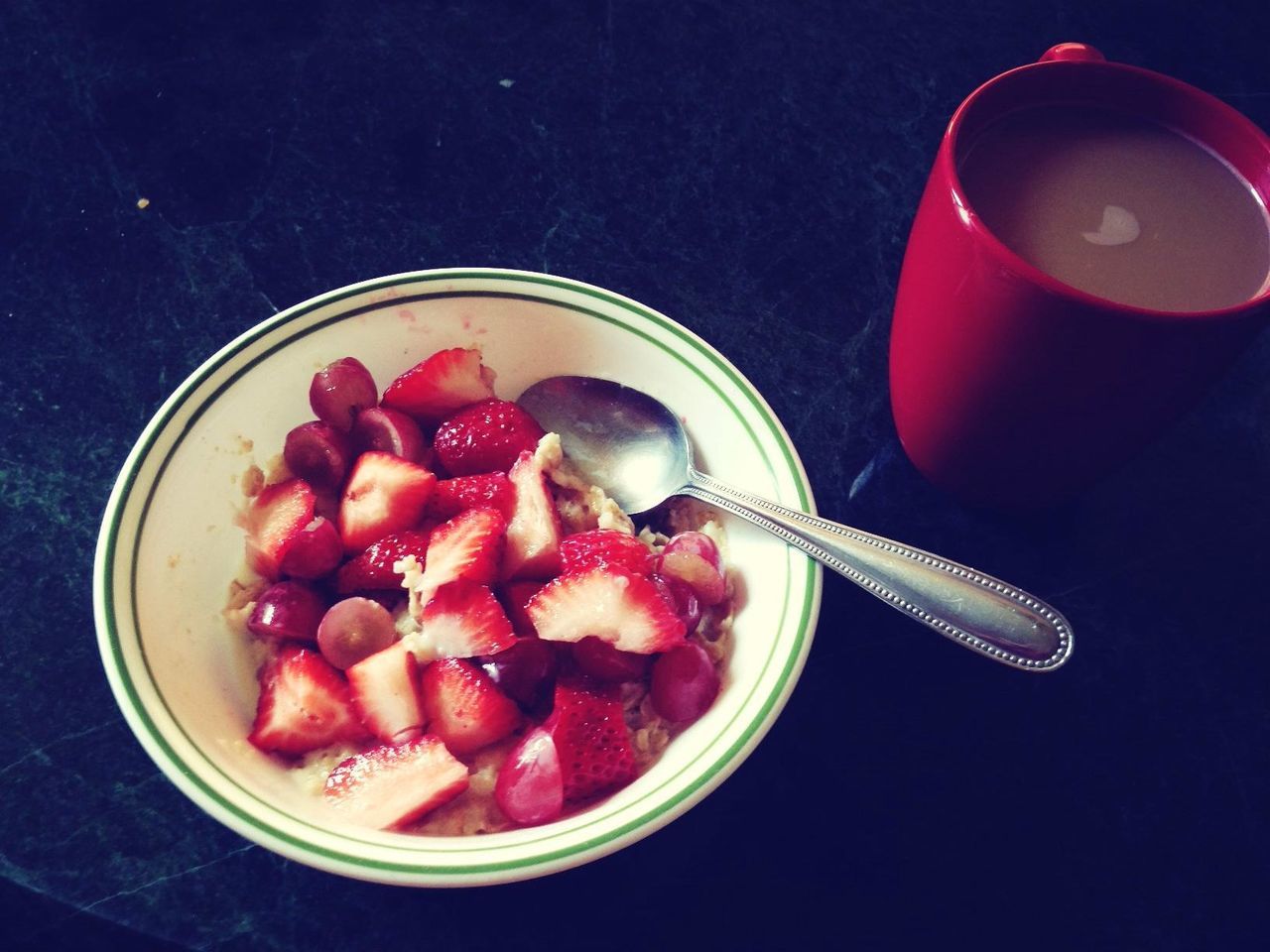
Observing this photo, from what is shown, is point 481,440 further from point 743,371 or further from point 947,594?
point 947,594

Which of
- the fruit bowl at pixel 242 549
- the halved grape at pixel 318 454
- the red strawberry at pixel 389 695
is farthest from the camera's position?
the halved grape at pixel 318 454

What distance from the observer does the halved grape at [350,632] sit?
72cm

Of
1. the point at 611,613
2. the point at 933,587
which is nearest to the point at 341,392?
the point at 611,613

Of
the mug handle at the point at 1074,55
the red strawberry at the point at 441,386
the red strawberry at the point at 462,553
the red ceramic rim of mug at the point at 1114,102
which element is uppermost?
the mug handle at the point at 1074,55

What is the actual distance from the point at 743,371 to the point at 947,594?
1.09ft

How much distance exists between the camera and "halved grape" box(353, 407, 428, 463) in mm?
807

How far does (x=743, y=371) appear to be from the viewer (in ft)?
3.10

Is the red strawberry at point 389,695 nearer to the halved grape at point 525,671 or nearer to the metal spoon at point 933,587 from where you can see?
the halved grape at point 525,671

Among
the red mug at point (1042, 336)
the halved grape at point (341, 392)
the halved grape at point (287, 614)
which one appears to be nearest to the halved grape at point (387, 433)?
the halved grape at point (341, 392)

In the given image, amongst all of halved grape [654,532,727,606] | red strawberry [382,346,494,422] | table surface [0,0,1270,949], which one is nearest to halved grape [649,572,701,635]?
halved grape [654,532,727,606]

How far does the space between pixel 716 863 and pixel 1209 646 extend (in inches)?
17.3

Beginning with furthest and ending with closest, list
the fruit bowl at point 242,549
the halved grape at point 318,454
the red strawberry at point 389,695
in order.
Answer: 1. the halved grape at point 318,454
2. the red strawberry at point 389,695
3. the fruit bowl at point 242,549

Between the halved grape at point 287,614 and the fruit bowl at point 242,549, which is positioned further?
the halved grape at point 287,614

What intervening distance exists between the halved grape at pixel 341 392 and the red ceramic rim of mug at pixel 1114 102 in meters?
0.47
